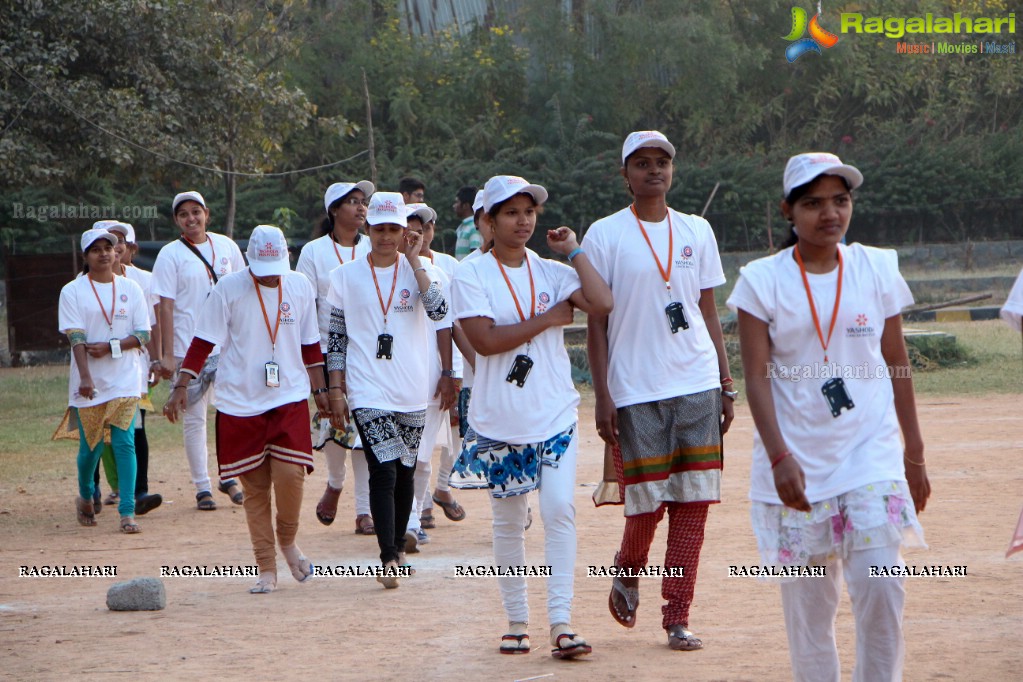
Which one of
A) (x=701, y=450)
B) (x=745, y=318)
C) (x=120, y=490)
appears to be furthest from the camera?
(x=120, y=490)

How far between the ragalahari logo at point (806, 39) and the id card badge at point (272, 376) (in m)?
29.4

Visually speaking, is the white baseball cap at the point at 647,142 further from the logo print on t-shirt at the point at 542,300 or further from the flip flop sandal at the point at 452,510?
the flip flop sandal at the point at 452,510

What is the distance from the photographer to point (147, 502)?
968cm

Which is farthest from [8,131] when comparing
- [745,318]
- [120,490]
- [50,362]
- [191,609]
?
[745,318]

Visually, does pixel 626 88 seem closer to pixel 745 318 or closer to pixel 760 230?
pixel 760 230

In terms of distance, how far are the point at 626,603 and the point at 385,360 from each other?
6.75 ft

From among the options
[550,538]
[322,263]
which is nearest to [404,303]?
[322,263]

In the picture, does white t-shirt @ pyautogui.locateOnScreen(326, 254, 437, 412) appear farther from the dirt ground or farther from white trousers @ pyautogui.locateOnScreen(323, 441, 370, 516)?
white trousers @ pyautogui.locateOnScreen(323, 441, 370, 516)

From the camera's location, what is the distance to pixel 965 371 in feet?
55.8

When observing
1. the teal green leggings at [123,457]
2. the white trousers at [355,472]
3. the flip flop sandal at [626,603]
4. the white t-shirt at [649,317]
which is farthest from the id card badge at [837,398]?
the teal green leggings at [123,457]

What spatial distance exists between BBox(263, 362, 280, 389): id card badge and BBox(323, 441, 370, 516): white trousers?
4.87ft

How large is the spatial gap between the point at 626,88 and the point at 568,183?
4693 millimetres

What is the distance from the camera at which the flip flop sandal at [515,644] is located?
18.6ft

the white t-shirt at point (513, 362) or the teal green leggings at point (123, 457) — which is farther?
A: the teal green leggings at point (123, 457)
